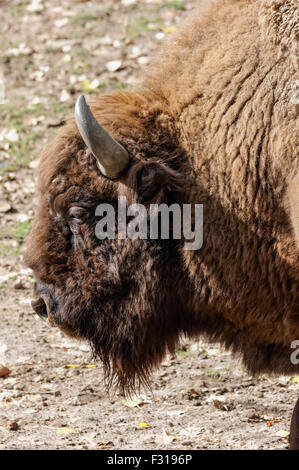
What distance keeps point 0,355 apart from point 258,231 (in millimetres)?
2589

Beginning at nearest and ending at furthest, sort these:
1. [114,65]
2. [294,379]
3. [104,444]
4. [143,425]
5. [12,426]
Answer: [104,444] → [12,426] → [143,425] → [294,379] → [114,65]

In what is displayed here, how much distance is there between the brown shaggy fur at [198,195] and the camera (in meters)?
4.03

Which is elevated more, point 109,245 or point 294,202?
point 294,202

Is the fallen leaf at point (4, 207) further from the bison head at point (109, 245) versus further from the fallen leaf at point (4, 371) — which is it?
the bison head at point (109, 245)

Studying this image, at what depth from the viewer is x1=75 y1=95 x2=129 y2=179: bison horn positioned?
395 centimetres

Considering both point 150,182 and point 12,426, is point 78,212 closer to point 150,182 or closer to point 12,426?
point 150,182

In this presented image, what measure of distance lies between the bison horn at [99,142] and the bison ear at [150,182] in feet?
0.24

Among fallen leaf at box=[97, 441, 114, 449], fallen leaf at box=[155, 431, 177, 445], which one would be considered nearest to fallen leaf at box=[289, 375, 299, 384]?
fallen leaf at box=[155, 431, 177, 445]

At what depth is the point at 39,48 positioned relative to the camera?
1042 cm

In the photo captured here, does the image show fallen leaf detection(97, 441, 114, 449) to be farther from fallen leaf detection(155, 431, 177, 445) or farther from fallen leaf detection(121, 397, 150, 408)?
fallen leaf detection(121, 397, 150, 408)

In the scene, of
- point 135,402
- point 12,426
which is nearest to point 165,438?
point 135,402

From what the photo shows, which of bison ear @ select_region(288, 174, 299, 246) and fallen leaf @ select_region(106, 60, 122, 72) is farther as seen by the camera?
fallen leaf @ select_region(106, 60, 122, 72)

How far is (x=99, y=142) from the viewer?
3986 mm

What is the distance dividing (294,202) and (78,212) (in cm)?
111
